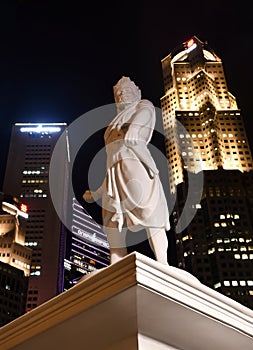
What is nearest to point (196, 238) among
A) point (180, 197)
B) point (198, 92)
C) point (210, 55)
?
point (180, 197)

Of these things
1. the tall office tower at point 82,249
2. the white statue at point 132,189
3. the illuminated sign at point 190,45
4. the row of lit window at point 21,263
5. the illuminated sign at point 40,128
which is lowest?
the white statue at point 132,189

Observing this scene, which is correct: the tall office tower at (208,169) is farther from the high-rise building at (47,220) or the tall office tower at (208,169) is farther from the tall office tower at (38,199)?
the tall office tower at (38,199)

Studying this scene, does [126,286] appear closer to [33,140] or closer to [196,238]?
[196,238]

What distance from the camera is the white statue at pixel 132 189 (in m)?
4.94

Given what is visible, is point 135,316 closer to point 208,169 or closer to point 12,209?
point 208,169

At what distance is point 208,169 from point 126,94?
77.3 m

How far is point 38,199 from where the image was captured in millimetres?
104438

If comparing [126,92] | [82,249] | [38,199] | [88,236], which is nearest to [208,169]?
[38,199]

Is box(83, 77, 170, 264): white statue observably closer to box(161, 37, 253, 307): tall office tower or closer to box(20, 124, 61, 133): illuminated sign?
box(161, 37, 253, 307): tall office tower

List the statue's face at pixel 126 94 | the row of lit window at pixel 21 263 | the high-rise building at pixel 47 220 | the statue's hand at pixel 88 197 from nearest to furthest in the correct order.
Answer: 1. the statue's hand at pixel 88 197
2. the statue's face at pixel 126 94
3. the row of lit window at pixel 21 263
4. the high-rise building at pixel 47 220

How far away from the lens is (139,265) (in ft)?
11.6

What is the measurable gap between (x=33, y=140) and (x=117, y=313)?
115 meters

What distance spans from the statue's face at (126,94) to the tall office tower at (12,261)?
209 feet

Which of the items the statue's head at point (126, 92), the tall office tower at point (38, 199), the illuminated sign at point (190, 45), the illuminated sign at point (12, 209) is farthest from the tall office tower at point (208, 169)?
the statue's head at point (126, 92)
